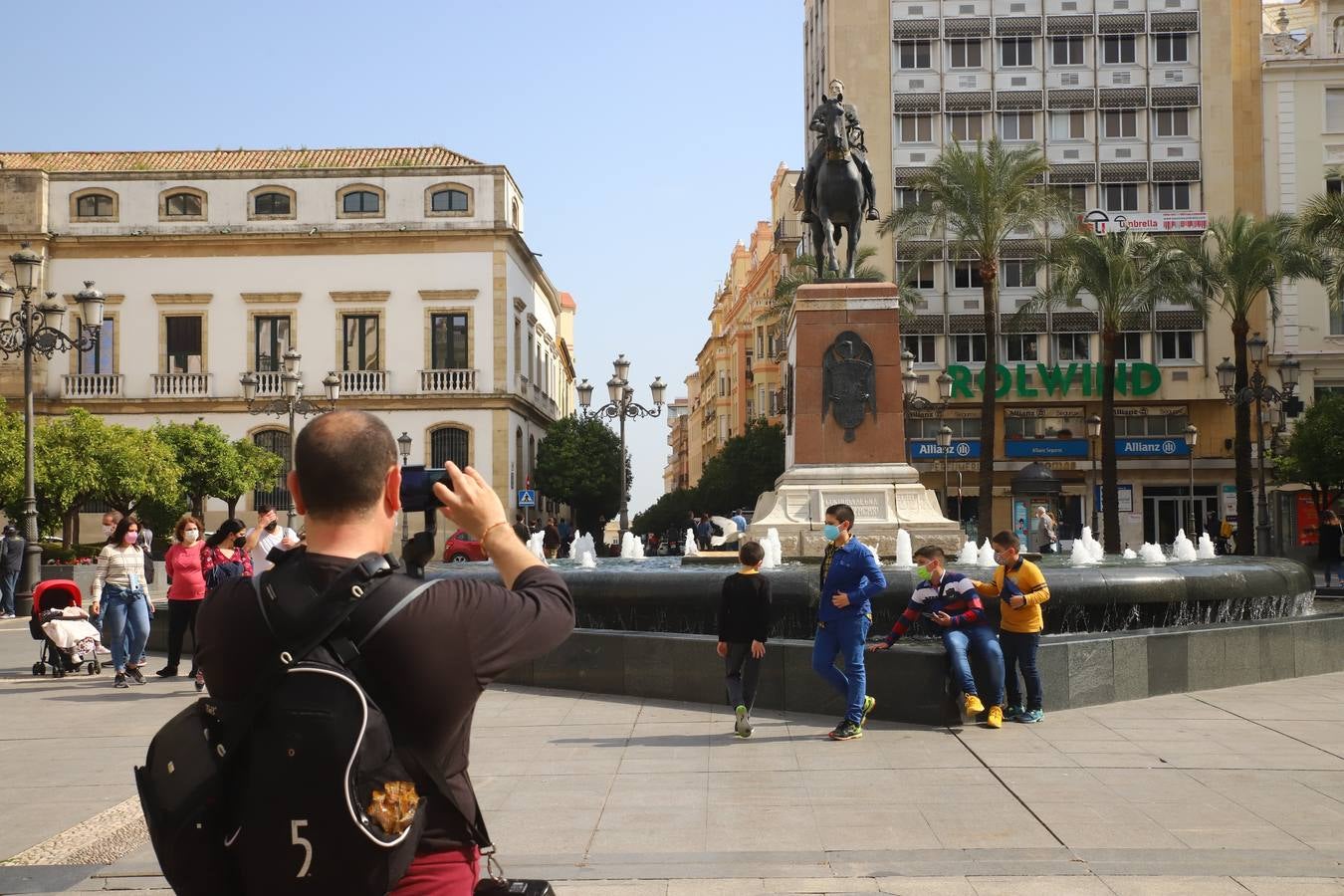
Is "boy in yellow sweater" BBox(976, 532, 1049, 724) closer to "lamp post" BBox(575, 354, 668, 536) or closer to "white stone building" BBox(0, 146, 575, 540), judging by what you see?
"lamp post" BBox(575, 354, 668, 536)

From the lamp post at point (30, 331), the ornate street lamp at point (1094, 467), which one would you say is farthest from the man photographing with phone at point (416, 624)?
the ornate street lamp at point (1094, 467)

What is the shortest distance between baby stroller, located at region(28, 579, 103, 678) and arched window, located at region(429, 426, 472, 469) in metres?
39.2

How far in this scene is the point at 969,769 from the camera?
27.9 feet

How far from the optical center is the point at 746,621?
32.3 feet

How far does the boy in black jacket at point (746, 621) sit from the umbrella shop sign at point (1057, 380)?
4576 centimetres

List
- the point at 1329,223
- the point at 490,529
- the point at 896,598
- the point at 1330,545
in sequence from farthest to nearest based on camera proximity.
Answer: the point at 1329,223 → the point at 1330,545 → the point at 896,598 → the point at 490,529

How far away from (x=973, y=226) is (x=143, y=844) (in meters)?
31.6

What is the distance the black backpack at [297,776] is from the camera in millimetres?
2465

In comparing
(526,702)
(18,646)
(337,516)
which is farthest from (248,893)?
(18,646)

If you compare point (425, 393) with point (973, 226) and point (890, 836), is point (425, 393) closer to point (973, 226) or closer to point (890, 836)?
point (973, 226)

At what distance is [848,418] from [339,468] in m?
14.8

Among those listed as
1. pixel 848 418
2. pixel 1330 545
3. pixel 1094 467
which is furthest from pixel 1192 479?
pixel 848 418

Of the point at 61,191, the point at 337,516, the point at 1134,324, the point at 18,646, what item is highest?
the point at 61,191

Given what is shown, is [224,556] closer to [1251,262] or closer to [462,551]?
[462,551]
